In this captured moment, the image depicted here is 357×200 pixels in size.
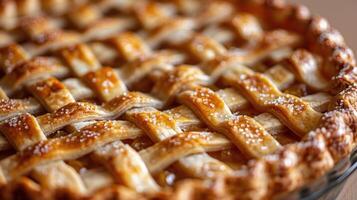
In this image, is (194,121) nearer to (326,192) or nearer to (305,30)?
(326,192)

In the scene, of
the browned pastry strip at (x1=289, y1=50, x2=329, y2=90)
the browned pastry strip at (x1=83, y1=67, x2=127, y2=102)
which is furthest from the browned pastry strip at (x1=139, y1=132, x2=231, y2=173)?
the browned pastry strip at (x1=289, y1=50, x2=329, y2=90)

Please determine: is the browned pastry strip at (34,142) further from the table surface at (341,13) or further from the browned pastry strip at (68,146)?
the table surface at (341,13)

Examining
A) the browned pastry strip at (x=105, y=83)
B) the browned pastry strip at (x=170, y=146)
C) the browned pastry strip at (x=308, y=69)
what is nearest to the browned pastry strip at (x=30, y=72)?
the browned pastry strip at (x=105, y=83)

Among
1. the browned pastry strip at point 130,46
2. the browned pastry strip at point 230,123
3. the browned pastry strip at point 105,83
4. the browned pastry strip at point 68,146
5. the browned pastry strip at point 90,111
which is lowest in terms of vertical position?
the browned pastry strip at point 230,123

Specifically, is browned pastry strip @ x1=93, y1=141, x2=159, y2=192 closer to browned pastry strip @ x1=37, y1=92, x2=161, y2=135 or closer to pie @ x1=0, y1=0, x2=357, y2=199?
pie @ x1=0, y1=0, x2=357, y2=199

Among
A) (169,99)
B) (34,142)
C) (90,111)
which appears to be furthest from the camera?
(169,99)

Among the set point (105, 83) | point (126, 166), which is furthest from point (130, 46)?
point (126, 166)

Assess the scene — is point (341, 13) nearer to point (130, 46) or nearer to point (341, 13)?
point (341, 13)

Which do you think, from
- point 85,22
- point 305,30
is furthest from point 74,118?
point 305,30
